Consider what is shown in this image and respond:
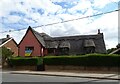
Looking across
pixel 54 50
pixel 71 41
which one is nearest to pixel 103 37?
pixel 71 41

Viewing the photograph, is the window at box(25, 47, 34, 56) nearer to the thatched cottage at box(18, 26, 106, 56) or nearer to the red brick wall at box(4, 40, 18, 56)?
the thatched cottage at box(18, 26, 106, 56)

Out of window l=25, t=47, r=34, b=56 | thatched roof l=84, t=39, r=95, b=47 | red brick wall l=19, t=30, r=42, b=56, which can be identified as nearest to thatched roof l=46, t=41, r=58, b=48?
red brick wall l=19, t=30, r=42, b=56

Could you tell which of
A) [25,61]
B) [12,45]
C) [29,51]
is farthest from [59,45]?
[12,45]

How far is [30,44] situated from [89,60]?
60.1 feet

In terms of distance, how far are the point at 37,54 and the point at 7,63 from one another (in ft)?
25.0

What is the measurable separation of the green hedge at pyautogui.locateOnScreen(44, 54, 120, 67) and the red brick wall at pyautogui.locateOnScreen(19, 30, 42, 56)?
11.4 meters

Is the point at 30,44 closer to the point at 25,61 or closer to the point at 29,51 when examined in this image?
the point at 29,51

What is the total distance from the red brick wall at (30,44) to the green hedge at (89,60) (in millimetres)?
11439

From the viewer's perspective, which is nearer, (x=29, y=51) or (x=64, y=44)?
(x=64, y=44)

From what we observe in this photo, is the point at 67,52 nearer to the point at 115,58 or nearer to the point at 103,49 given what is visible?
the point at 103,49

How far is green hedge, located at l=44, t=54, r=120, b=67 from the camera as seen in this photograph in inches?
1127

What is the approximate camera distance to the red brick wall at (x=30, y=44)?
45812 millimetres

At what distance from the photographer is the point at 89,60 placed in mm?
30531

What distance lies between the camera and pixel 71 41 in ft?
152
